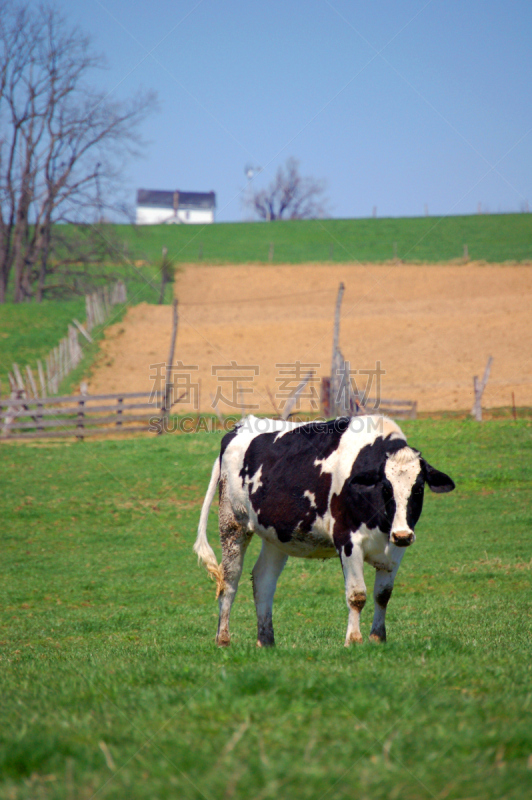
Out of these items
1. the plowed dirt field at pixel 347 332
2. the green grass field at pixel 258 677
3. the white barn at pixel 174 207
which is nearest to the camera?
the green grass field at pixel 258 677

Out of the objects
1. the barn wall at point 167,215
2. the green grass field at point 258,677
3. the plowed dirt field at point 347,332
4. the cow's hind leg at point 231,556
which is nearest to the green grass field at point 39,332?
the plowed dirt field at point 347,332

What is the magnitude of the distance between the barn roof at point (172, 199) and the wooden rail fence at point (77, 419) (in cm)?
9478

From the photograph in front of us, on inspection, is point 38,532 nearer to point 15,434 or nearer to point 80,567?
point 80,567

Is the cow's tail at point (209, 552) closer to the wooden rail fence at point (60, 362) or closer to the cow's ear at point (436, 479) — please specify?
the cow's ear at point (436, 479)

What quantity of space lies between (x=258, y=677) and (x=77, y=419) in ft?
68.0

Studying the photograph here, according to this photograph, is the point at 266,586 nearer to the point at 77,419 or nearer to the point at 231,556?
the point at 231,556

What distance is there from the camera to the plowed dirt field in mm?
31750

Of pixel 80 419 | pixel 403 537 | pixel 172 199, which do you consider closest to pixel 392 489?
pixel 403 537

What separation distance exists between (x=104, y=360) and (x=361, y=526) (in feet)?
101

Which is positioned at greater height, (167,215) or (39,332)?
(167,215)

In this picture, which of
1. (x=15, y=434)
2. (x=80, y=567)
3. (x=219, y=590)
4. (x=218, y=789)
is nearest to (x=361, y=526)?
(x=219, y=590)

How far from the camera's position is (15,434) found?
23453 millimetres

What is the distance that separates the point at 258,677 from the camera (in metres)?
4.13

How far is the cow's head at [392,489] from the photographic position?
20.0 ft
